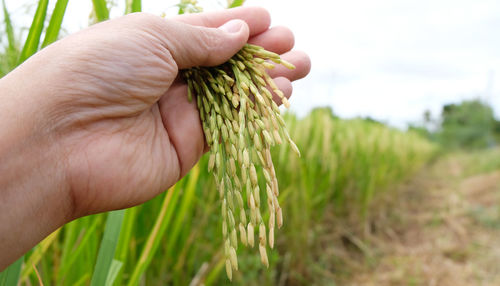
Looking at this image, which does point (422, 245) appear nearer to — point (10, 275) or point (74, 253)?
point (74, 253)

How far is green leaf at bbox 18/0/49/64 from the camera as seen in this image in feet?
2.14

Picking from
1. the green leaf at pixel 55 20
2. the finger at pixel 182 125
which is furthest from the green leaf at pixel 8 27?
the finger at pixel 182 125

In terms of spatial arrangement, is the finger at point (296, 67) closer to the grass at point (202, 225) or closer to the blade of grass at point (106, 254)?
the grass at point (202, 225)

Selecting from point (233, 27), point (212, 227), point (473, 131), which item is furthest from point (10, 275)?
point (473, 131)

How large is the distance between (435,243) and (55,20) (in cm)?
334

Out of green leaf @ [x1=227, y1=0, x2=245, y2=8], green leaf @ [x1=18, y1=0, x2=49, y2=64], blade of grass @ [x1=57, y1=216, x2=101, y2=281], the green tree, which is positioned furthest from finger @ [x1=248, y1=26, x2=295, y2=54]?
the green tree

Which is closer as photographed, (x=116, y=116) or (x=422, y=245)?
(x=116, y=116)

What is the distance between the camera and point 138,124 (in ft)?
2.58

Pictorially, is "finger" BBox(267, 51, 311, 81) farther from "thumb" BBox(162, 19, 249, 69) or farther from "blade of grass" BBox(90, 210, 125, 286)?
"blade of grass" BBox(90, 210, 125, 286)

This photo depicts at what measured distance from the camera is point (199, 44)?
0.71m

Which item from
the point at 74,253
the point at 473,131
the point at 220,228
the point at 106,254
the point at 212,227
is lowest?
the point at 473,131

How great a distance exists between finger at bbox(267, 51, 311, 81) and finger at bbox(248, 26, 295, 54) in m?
0.03

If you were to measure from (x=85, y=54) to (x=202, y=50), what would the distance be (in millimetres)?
220

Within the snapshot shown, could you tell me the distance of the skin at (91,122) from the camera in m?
0.57
